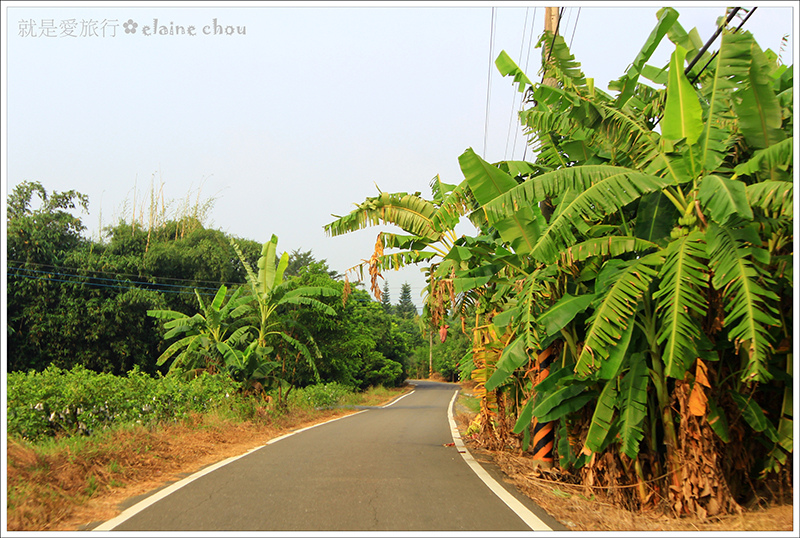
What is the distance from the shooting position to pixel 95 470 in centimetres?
630

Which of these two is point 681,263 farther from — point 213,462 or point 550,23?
point 213,462

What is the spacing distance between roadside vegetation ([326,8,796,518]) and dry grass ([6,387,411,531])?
4349mm

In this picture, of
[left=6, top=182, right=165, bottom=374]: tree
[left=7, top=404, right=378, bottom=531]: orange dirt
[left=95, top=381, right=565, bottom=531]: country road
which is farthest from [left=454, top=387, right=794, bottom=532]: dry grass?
[left=6, top=182, right=165, bottom=374]: tree

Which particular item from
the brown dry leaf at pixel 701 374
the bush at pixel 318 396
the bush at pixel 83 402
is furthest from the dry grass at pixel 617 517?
the bush at pixel 318 396

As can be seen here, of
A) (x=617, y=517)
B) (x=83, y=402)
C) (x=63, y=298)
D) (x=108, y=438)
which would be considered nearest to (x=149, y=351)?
(x=63, y=298)

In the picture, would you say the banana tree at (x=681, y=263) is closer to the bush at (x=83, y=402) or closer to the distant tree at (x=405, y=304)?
the bush at (x=83, y=402)

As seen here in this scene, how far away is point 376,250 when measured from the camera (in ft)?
28.7

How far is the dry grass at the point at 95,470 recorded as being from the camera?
16.2 feet

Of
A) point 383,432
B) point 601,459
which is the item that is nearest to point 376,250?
point 601,459

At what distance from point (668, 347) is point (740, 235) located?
1192mm

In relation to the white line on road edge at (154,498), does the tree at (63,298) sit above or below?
above

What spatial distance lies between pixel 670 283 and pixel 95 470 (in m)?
6.37

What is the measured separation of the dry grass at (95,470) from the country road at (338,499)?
433 mm

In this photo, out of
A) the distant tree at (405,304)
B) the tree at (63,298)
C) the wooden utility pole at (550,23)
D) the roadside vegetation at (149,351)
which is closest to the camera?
the roadside vegetation at (149,351)
